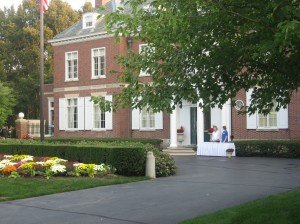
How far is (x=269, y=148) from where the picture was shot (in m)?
23.9

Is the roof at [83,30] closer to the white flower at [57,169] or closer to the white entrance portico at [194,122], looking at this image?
the white entrance portico at [194,122]

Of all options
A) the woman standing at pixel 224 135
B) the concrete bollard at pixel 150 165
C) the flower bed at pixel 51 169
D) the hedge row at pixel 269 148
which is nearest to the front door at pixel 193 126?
the woman standing at pixel 224 135

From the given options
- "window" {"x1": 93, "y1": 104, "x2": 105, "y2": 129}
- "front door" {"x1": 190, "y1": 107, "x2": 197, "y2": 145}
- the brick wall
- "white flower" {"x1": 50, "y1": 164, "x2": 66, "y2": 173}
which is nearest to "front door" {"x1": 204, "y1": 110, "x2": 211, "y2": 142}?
"front door" {"x1": 190, "y1": 107, "x2": 197, "y2": 145}

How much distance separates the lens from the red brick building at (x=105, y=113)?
26594mm

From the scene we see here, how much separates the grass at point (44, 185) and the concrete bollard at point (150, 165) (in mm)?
663

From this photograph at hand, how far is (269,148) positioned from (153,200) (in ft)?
46.6

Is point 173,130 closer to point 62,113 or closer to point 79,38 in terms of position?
point 62,113

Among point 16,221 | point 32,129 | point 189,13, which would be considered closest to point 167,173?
point 16,221

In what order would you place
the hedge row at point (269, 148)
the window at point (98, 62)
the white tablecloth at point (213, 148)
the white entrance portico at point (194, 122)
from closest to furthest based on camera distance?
the hedge row at point (269, 148) < the white tablecloth at point (213, 148) < the white entrance portico at point (194, 122) < the window at point (98, 62)

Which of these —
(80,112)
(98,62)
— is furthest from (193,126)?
(80,112)

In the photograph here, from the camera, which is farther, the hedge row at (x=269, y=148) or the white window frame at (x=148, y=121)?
the white window frame at (x=148, y=121)

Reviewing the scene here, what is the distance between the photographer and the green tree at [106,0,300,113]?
6703 mm

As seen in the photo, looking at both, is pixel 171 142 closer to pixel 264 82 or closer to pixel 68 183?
pixel 68 183

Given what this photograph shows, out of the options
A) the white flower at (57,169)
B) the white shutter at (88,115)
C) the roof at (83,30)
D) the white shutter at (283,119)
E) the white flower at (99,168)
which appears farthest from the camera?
the roof at (83,30)
